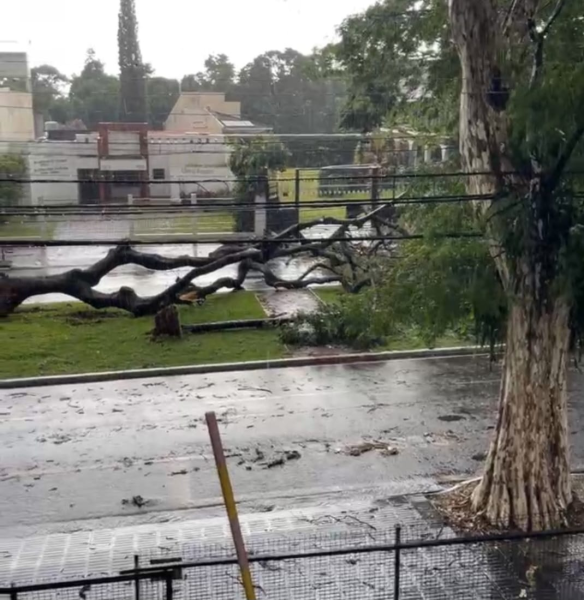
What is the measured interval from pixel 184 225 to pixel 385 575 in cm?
2709

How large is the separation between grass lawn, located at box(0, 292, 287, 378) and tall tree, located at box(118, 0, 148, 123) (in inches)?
364

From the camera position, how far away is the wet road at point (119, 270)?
85.9 ft

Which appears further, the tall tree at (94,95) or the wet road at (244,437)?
the tall tree at (94,95)

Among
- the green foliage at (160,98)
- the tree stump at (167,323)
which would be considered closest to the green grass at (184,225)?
the green foliage at (160,98)

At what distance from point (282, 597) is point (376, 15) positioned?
861cm

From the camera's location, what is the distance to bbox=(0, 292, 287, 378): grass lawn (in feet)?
59.5

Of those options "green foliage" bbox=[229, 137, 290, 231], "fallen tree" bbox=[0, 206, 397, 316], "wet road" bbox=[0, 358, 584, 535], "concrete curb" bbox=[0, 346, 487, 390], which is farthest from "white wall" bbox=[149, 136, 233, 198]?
"wet road" bbox=[0, 358, 584, 535]

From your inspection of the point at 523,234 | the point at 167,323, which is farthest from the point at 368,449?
the point at 167,323

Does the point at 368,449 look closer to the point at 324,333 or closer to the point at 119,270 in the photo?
the point at 324,333

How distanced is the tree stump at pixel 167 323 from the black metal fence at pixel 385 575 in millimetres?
10585

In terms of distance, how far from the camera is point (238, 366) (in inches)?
702

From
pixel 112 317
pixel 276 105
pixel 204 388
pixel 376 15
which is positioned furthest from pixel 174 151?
pixel 376 15

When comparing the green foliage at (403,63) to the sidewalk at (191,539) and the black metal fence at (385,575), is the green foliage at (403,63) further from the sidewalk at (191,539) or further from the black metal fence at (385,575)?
the black metal fence at (385,575)

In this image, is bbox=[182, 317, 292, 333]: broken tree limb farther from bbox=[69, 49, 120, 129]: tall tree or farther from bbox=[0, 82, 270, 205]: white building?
bbox=[69, 49, 120, 129]: tall tree
